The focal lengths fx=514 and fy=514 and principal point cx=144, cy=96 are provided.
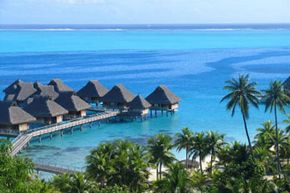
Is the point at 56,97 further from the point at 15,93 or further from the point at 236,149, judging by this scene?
the point at 236,149

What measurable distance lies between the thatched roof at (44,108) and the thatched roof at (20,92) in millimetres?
8517

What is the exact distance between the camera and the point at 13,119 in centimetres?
4972

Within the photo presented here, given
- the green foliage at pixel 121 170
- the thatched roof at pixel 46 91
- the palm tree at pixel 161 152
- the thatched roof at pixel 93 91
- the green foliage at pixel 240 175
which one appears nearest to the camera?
the green foliage at pixel 240 175

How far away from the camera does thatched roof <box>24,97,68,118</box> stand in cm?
5328

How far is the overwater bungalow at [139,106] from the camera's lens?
5862 centimetres

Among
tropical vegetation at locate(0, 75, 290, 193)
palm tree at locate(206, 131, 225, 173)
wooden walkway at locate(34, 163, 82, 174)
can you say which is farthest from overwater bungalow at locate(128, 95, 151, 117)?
palm tree at locate(206, 131, 225, 173)

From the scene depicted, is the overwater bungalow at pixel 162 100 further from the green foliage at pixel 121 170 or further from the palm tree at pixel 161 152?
the green foliage at pixel 121 170

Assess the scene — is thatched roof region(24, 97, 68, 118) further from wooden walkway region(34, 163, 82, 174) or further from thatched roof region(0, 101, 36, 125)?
wooden walkway region(34, 163, 82, 174)

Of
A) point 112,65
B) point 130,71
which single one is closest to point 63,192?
point 130,71

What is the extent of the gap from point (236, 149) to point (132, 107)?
95.1 ft

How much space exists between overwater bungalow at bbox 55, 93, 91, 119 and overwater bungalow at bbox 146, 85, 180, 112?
27.5ft

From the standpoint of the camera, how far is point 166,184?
79.0 feet

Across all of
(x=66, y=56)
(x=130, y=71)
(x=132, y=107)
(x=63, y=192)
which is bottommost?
(x=63, y=192)

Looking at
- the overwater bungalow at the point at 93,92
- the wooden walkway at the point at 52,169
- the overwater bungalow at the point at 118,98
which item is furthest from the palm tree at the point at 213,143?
the overwater bungalow at the point at 93,92
